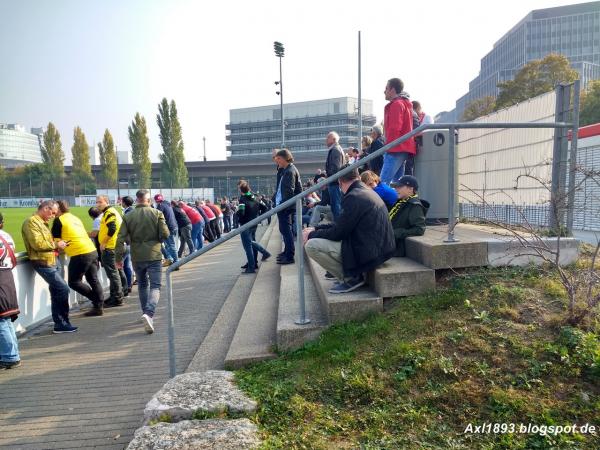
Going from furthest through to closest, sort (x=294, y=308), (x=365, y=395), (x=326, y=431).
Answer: (x=294, y=308)
(x=365, y=395)
(x=326, y=431)

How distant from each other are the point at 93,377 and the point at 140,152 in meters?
79.5

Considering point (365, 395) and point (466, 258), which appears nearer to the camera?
point (365, 395)

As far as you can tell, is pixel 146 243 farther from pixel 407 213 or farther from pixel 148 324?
pixel 407 213

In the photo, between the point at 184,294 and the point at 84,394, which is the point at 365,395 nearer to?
the point at 84,394

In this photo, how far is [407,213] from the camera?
4711 millimetres

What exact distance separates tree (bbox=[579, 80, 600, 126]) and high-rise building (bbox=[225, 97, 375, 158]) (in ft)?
212

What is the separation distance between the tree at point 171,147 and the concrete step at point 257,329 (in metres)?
71.1

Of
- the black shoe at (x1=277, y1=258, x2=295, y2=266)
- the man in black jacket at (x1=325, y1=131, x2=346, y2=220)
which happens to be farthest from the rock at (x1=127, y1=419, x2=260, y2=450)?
the black shoe at (x1=277, y1=258, x2=295, y2=266)

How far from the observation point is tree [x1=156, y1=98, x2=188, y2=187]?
75.1 metres

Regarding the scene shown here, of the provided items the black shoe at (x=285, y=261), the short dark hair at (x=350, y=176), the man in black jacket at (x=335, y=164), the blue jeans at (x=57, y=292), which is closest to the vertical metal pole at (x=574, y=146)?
the short dark hair at (x=350, y=176)

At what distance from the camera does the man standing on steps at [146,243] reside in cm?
637

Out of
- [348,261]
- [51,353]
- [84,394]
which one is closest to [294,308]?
[348,261]

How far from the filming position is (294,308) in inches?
Answer: 186

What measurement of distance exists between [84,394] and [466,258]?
13.6 ft
